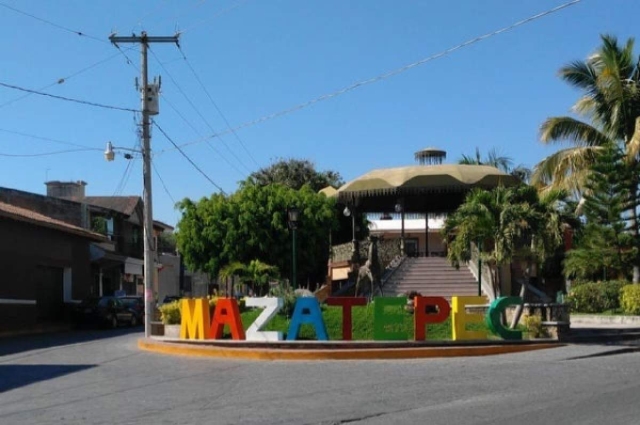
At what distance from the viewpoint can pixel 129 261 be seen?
53125 mm

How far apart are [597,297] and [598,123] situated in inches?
292

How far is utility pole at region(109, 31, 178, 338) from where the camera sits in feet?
80.2

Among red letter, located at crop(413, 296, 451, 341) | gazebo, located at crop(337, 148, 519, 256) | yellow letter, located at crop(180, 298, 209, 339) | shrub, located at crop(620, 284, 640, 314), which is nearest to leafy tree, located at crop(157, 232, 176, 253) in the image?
gazebo, located at crop(337, 148, 519, 256)

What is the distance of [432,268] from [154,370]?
17.6 meters

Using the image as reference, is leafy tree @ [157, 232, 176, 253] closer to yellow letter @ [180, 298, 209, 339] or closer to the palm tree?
the palm tree

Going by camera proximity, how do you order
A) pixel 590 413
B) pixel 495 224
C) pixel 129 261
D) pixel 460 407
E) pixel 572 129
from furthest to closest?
pixel 129 261
pixel 572 129
pixel 495 224
pixel 460 407
pixel 590 413

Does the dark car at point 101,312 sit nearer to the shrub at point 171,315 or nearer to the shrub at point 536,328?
the shrub at point 171,315

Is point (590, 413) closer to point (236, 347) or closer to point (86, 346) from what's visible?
point (236, 347)

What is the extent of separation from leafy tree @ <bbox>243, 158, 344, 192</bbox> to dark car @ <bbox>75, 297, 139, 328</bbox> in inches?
877

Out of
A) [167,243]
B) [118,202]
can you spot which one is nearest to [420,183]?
[118,202]

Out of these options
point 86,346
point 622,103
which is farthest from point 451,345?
point 622,103

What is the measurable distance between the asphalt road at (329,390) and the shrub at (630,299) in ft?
25.1

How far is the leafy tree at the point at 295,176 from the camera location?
58094 millimetres

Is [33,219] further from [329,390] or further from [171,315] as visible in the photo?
[329,390]
